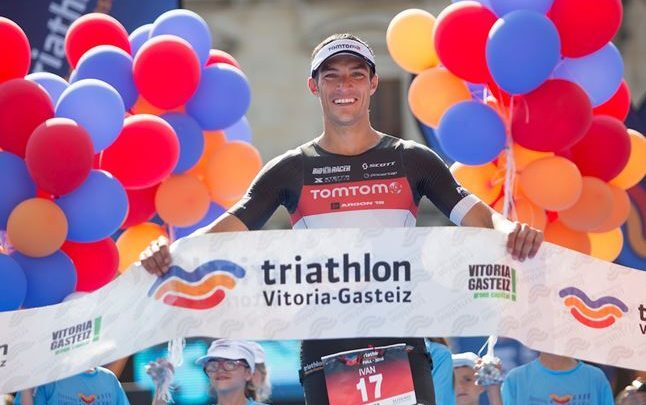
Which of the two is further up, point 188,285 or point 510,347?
point 188,285

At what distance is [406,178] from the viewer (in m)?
4.41

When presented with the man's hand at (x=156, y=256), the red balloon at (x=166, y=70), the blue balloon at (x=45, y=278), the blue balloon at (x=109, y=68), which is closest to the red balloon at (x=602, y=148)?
the red balloon at (x=166, y=70)

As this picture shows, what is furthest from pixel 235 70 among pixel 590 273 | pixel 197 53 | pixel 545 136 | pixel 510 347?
pixel 590 273

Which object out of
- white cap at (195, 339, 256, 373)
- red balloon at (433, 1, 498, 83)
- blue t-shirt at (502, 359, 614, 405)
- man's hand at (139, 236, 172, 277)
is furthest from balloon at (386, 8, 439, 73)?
man's hand at (139, 236, 172, 277)

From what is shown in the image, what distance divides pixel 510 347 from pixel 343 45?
201 inches

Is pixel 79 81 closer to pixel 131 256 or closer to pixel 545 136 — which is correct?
pixel 131 256

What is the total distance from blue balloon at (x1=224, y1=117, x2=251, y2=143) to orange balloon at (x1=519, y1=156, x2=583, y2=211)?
2.01 metres

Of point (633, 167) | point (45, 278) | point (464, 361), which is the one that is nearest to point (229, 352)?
point (45, 278)

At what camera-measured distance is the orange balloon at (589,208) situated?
24.7 ft

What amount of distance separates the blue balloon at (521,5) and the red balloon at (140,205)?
228 centimetres

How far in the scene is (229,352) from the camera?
677cm

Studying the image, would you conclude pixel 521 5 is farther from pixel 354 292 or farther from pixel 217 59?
pixel 354 292

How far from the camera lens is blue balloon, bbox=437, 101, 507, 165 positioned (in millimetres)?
7168

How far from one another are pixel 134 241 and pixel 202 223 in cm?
43
